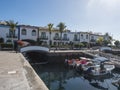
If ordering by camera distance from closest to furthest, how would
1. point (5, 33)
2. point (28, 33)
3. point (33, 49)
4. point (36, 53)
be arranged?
1. point (33, 49)
2. point (36, 53)
3. point (5, 33)
4. point (28, 33)

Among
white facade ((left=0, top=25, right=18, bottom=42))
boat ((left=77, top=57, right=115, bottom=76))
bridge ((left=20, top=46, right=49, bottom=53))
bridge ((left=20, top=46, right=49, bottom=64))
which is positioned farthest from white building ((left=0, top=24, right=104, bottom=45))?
boat ((left=77, top=57, right=115, bottom=76))

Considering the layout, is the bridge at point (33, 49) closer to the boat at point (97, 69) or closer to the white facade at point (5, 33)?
the boat at point (97, 69)

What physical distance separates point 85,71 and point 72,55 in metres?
16.7

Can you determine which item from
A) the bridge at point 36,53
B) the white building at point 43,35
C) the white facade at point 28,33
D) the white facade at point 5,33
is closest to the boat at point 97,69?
the bridge at point 36,53

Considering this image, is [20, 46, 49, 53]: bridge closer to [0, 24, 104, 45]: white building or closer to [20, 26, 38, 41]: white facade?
[0, 24, 104, 45]: white building

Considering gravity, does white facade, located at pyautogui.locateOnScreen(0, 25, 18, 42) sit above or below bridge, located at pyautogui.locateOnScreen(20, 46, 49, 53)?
above

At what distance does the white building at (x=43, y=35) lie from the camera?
5948 cm

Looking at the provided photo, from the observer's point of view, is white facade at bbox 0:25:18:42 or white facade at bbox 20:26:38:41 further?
white facade at bbox 20:26:38:41

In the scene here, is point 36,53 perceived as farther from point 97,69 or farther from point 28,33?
point 97,69

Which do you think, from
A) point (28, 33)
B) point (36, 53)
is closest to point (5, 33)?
point (28, 33)

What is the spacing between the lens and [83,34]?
3314 inches

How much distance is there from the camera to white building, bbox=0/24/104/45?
195 feet

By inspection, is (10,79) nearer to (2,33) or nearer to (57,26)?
(2,33)

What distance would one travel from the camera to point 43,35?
68.9 meters
